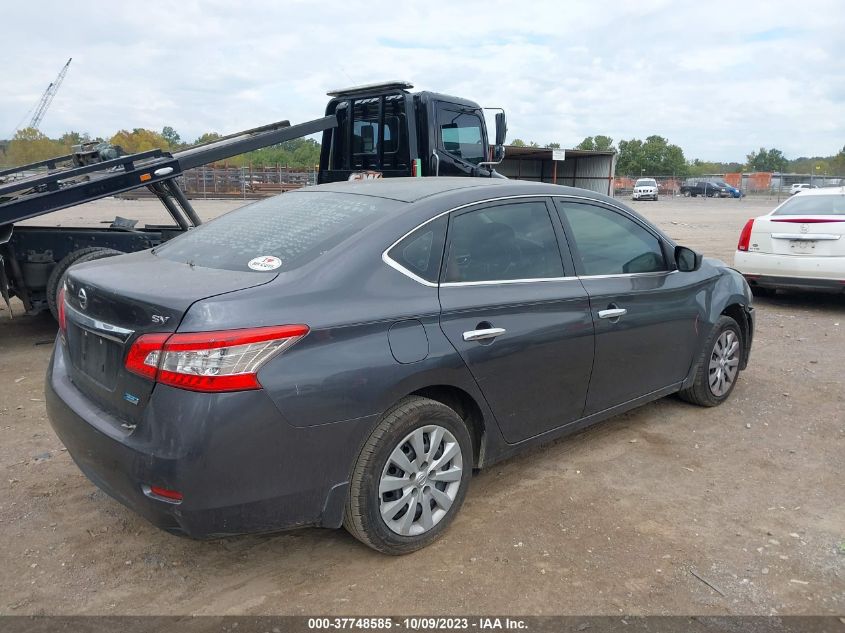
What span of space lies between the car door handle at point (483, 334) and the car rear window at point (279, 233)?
2.27 feet

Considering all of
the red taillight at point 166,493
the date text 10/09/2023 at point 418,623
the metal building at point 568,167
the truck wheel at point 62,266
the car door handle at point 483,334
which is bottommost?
the date text 10/09/2023 at point 418,623

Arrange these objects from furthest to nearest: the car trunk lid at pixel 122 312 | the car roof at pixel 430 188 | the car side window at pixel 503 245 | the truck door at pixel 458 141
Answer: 1. the truck door at pixel 458 141
2. the car roof at pixel 430 188
3. the car side window at pixel 503 245
4. the car trunk lid at pixel 122 312

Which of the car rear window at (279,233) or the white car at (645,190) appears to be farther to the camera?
the white car at (645,190)

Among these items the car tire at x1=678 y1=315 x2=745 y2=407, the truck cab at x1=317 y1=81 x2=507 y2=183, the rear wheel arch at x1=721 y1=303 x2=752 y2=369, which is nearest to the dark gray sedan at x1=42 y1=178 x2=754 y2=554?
the car tire at x1=678 y1=315 x2=745 y2=407

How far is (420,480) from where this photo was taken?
122 inches

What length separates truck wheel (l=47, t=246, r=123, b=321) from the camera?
6586 mm

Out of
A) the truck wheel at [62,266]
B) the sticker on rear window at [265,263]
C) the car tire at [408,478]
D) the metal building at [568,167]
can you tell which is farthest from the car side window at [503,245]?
the metal building at [568,167]

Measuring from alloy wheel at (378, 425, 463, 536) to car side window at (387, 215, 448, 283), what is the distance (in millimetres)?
708

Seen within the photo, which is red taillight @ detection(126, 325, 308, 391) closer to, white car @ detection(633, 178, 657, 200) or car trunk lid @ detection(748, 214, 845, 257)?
car trunk lid @ detection(748, 214, 845, 257)

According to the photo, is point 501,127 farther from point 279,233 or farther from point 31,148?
point 31,148

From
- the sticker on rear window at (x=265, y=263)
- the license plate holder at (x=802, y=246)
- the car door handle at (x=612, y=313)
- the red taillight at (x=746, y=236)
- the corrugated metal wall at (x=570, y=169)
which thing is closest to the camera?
the sticker on rear window at (x=265, y=263)

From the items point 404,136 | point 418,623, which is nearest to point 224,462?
point 418,623

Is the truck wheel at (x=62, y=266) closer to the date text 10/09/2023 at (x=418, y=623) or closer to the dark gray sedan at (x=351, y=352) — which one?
the dark gray sedan at (x=351, y=352)

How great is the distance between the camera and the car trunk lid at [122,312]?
2.65m
